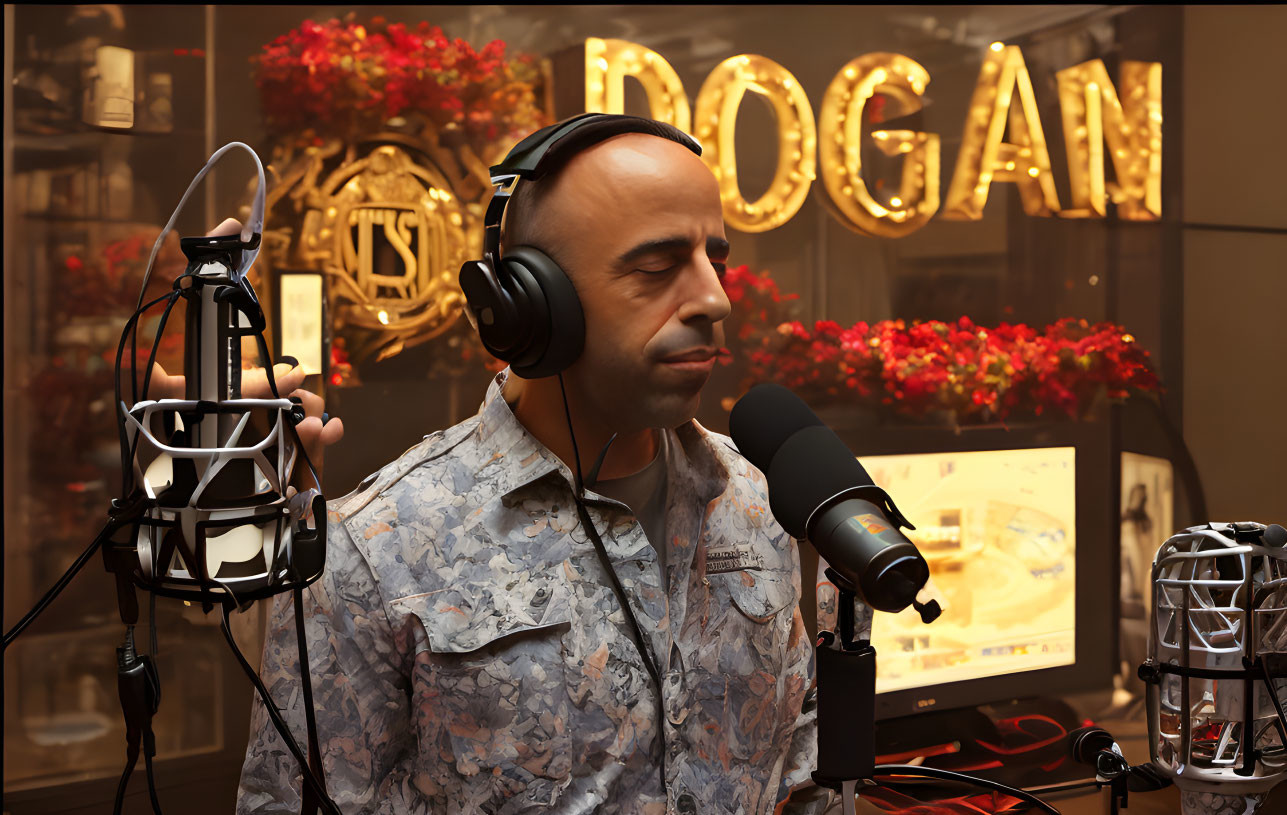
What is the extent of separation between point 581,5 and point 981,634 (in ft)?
8.01

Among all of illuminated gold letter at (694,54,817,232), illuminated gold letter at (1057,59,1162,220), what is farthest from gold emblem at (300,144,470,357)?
illuminated gold letter at (1057,59,1162,220)

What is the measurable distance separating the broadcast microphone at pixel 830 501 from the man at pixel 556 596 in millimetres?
168

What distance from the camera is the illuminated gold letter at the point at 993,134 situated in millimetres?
3449

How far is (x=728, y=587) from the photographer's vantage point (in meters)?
1.39

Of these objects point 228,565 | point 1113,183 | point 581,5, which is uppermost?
point 581,5

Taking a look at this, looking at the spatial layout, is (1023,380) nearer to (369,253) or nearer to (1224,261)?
(1224,261)

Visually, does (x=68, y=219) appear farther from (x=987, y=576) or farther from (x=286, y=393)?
(x=987, y=576)

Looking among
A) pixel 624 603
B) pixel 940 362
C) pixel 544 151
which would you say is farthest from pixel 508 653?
pixel 940 362

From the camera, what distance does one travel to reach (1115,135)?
3.63 m

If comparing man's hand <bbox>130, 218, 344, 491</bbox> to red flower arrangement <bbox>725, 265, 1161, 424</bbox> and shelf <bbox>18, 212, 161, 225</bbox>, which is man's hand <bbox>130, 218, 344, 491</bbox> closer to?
shelf <bbox>18, 212, 161, 225</bbox>

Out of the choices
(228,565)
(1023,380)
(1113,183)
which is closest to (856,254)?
(1023,380)

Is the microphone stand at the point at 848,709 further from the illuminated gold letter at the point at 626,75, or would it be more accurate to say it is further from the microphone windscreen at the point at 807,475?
the illuminated gold letter at the point at 626,75

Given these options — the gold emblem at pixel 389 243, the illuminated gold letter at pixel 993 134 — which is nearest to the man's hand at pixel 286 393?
the gold emblem at pixel 389 243

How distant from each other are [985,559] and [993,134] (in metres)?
1.52
